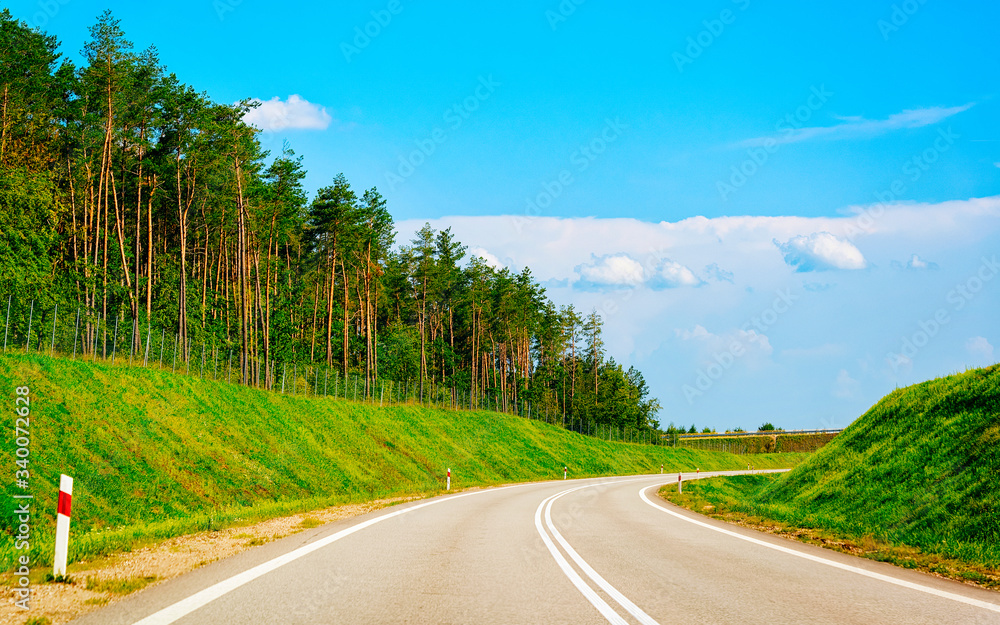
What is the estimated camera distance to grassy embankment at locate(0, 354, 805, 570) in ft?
44.1

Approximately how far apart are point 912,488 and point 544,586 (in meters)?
11.6

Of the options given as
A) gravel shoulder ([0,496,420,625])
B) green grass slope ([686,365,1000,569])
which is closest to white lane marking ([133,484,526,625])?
gravel shoulder ([0,496,420,625])

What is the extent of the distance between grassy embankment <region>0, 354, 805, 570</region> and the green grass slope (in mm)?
12341

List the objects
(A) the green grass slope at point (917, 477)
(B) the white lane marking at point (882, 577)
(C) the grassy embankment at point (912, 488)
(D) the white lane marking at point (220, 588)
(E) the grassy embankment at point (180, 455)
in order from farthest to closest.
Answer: (E) the grassy embankment at point (180, 455)
(A) the green grass slope at point (917, 477)
(C) the grassy embankment at point (912, 488)
(B) the white lane marking at point (882, 577)
(D) the white lane marking at point (220, 588)

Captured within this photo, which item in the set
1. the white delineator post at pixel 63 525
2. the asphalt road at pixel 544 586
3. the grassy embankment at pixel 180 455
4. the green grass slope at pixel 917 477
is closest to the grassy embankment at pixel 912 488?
the green grass slope at pixel 917 477

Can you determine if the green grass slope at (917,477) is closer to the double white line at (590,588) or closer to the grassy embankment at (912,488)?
the grassy embankment at (912,488)

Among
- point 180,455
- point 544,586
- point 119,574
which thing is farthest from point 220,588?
point 180,455

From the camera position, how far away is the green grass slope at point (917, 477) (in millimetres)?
11203

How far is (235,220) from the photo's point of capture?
159 ft

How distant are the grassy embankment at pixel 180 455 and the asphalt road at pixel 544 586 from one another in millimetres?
2713

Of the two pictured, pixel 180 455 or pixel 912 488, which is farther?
pixel 180 455

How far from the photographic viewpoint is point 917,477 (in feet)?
49.0

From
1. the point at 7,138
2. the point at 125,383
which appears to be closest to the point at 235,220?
the point at 7,138

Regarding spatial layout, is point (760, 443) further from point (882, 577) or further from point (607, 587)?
point (607, 587)
